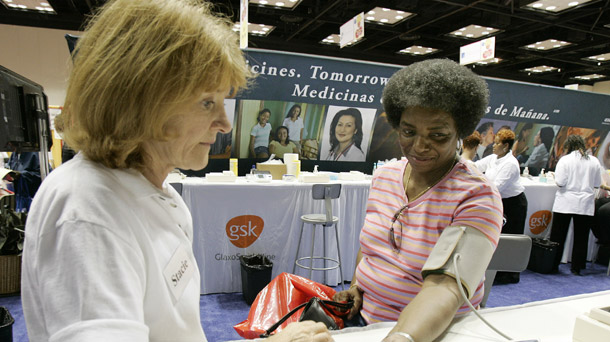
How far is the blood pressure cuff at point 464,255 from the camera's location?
1115mm

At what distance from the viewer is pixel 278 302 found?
149 cm

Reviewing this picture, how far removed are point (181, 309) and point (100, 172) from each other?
0.98 ft

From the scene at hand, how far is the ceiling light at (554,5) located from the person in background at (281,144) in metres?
5.32

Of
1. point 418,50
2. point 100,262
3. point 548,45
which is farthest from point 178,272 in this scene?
point 548,45

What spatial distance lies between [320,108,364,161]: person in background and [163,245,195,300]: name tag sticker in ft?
14.8

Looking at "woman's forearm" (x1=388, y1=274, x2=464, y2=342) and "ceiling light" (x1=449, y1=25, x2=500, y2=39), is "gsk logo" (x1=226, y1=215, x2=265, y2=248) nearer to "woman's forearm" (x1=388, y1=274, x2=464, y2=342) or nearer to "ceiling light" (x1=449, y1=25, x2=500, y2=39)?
"woman's forearm" (x1=388, y1=274, x2=464, y2=342)

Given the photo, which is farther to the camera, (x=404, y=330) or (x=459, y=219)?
(x=459, y=219)

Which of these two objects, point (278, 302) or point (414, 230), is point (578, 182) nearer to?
point (414, 230)

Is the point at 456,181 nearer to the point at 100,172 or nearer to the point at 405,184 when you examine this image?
the point at 405,184

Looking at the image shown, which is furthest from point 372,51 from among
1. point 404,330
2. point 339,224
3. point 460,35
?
point 404,330

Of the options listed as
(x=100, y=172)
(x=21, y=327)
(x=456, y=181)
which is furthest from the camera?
(x=21, y=327)

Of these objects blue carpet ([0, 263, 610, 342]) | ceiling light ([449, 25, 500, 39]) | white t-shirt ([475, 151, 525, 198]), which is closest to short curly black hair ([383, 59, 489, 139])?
blue carpet ([0, 263, 610, 342])

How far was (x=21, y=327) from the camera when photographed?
120 inches

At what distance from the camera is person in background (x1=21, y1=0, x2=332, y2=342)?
0.54 metres
